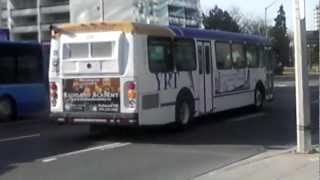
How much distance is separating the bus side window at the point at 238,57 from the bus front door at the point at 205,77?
90.9 inches

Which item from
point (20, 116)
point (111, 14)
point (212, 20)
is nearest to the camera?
point (20, 116)

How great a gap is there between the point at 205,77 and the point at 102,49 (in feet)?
14.6

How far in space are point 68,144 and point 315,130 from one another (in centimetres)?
643

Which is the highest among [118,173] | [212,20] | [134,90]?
[212,20]

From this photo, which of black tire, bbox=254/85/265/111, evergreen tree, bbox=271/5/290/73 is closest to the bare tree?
evergreen tree, bbox=271/5/290/73

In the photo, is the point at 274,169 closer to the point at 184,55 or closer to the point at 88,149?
the point at 88,149

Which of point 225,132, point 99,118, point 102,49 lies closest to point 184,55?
point 225,132

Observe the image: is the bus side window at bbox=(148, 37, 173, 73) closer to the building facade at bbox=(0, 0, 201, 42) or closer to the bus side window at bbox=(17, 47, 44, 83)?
the bus side window at bbox=(17, 47, 44, 83)

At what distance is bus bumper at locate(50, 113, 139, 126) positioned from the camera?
16.9 meters

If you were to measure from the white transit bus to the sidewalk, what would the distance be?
13.7 ft

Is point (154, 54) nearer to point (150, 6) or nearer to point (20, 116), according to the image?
point (20, 116)

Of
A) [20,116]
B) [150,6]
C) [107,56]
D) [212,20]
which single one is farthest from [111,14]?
[107,56]

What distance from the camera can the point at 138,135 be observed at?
18641 millimetres

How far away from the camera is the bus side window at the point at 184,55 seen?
19281 mm
